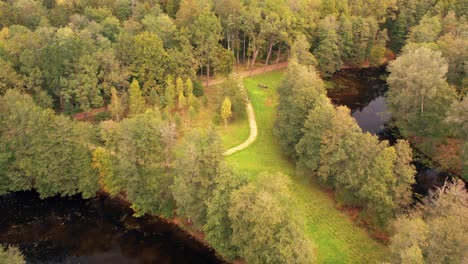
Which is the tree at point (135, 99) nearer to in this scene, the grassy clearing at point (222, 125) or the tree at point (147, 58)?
the tree at point (147, 58)

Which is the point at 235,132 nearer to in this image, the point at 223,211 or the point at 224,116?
the point at 224,116

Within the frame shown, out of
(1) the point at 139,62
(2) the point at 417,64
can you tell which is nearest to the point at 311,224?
(2) the point at 417,64

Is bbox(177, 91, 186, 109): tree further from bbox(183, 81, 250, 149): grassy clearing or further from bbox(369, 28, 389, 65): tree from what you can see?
bbox(369, 28, 389, 65): tree

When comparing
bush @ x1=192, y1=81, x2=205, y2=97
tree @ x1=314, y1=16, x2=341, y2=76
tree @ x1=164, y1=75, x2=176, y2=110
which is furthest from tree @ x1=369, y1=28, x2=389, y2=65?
tree @ x1=164, y1=75, x2=176, y2=110

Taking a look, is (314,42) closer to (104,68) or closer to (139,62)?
(139,62)

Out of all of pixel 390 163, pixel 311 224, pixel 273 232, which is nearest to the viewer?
pixel 273 232

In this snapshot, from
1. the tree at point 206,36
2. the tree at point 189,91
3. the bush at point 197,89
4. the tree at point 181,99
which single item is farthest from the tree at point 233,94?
the tree at point 206,36
